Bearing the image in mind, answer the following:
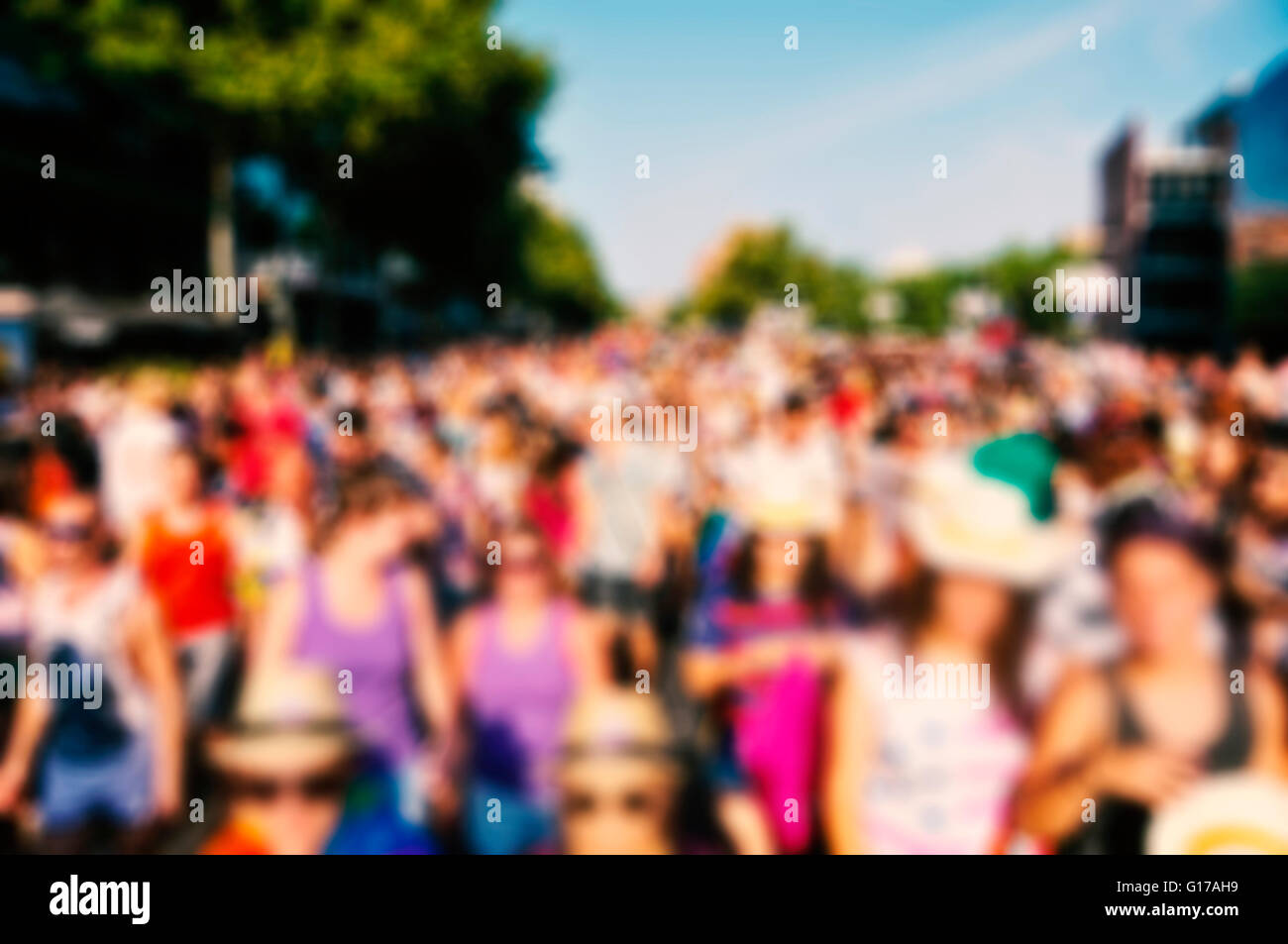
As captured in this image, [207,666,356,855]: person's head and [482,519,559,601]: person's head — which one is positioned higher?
[482,519,559,601]: person's head

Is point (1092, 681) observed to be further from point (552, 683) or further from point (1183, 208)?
point (1183, 208)

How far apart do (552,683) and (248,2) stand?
24.9m

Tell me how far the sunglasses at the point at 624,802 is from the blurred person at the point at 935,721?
56cm

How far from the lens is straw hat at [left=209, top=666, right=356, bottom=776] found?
290cm

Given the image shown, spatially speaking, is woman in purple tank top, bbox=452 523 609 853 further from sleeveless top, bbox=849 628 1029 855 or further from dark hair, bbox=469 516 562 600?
sleeveless top, bbox=849 628 1029 855

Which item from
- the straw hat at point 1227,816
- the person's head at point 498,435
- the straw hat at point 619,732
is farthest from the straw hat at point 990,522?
the person's head at point 498,435

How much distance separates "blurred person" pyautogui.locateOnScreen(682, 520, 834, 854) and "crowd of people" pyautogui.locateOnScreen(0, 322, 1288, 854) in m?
0.01

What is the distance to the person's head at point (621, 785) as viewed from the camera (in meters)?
2.86

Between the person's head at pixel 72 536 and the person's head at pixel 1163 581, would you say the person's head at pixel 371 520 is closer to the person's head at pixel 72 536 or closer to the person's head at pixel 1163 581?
the person's head at pixel 72 536

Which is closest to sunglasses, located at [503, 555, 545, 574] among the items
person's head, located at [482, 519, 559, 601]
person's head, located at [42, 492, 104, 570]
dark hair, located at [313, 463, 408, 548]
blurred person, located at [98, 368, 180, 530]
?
person's head, located at [482, 519, 559, 601]

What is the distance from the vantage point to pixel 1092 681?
3047 millimetres

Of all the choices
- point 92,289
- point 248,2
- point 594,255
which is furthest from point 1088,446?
point 594,255

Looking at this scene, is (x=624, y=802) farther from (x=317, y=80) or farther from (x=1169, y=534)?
(x=317, y=80)

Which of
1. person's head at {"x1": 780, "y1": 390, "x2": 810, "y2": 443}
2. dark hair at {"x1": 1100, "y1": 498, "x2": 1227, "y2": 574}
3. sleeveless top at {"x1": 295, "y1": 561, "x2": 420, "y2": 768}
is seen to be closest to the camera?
dark hair at {"x1": 1100, "y1": 498, "x2": 1227, "y2": 574}
